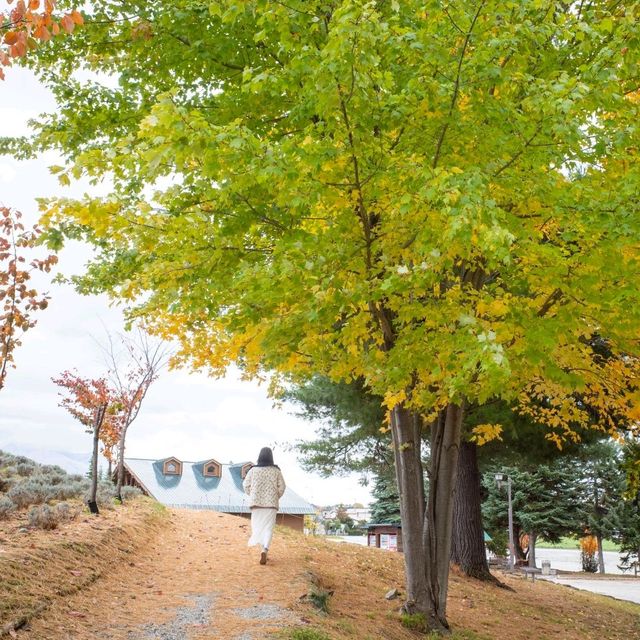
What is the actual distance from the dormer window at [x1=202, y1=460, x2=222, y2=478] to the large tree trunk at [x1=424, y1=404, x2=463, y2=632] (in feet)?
125

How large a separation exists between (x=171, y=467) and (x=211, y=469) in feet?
9.02

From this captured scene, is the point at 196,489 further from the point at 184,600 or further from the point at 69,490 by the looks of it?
the point at 184,600

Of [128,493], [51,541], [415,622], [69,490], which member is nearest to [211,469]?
[128,493]

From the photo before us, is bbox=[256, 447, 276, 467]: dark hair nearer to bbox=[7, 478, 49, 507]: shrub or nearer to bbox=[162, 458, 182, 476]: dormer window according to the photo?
bbox=[7, 478, 49, 507]: shrub

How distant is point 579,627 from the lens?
991 cm

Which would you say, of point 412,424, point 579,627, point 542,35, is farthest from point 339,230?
point 579,627

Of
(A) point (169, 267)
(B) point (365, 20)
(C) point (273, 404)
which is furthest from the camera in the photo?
(C) point (273, 404)

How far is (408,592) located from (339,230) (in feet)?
15.1

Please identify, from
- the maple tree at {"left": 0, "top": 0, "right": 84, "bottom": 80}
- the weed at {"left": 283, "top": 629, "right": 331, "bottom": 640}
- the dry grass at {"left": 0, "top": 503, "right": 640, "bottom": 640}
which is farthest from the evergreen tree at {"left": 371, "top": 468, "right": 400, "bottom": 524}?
the maple tree at {"left": 0, "top": 0, "right": 84, "bottom": 80}

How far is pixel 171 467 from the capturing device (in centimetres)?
4341

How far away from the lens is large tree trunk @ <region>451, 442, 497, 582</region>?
12.5 meters

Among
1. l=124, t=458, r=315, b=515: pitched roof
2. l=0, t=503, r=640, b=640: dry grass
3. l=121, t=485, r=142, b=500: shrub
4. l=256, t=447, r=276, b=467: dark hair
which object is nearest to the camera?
l=0, t=503, r=640, b=640: dry grass

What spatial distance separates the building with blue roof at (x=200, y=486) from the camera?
41.3 metres

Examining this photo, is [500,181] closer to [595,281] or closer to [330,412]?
[595,281]
